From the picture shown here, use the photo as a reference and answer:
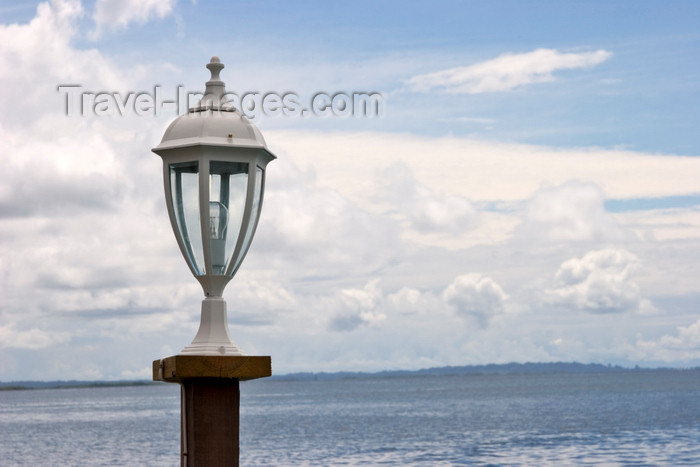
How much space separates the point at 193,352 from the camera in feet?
14.9

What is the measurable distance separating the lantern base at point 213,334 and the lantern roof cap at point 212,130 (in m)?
0.73

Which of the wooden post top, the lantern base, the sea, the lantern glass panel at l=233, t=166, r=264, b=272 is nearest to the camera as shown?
the wooden post top

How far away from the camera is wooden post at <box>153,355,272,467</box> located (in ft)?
14.4

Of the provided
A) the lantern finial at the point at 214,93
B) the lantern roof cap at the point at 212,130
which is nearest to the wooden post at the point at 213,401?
the lantern roof cap at the point at 212,130

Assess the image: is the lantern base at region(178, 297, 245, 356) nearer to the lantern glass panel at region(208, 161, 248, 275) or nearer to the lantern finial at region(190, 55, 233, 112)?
the lantern glass panel at region(208, 161, 248, 275)

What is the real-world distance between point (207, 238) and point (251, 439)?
53.9 meters

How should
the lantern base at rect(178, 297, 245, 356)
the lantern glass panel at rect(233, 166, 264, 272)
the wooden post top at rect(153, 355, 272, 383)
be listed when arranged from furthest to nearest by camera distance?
1. the lantern glass panel at rect(233, 166, 264, 272)
2. the lantern base at rect(178, 297, 245, 356)
3. the wooden post top at rect(153, 355, 272, 383)

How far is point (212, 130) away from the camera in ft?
15.1

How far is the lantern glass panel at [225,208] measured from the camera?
4629 millimetres

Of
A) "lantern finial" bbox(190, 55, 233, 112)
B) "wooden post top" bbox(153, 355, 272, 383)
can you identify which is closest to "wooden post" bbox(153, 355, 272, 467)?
"wooden post top" bbox(153, 355, 272, 383)

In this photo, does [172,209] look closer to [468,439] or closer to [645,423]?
[468,439]

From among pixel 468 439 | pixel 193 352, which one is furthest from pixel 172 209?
pixel 468 439

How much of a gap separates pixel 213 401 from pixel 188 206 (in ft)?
2.98

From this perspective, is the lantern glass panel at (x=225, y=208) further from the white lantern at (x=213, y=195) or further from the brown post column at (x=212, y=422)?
the brown post column at (x=212, y=422)
